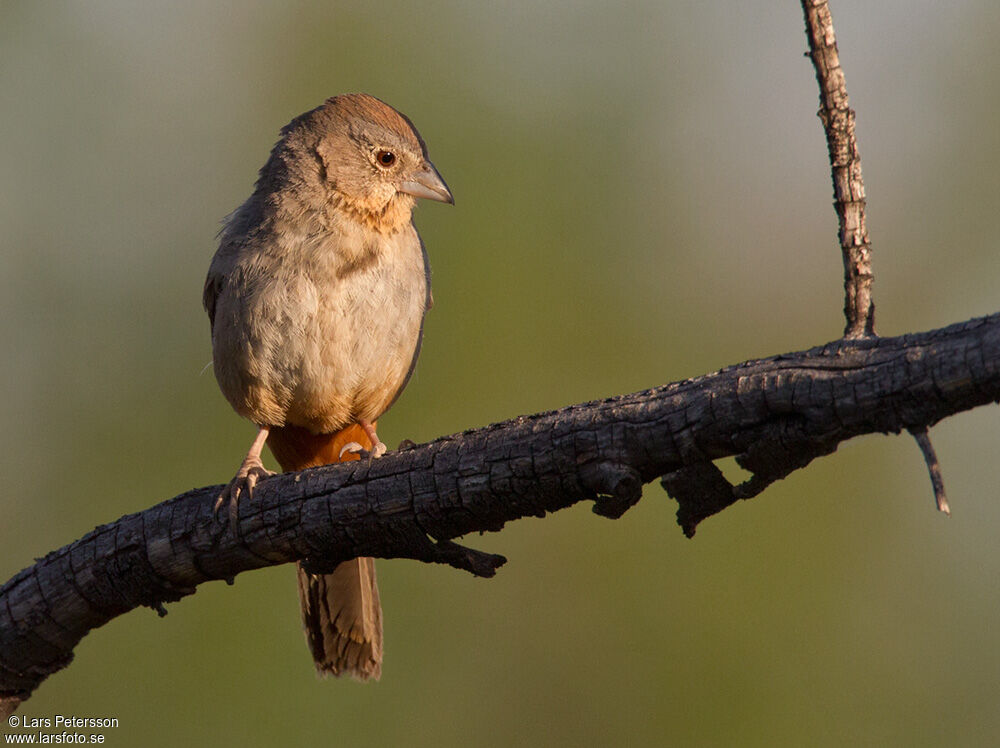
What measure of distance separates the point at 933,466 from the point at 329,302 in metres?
3.18

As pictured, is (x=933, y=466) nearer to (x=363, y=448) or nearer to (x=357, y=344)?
(x=357, y=344)

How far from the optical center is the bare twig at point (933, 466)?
2.70m

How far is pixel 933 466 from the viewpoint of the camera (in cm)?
276

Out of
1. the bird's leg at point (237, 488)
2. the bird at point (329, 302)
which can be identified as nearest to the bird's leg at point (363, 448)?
the bird at point (329, 302)

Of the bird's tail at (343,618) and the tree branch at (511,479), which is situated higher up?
the bird's tail at (343,618)

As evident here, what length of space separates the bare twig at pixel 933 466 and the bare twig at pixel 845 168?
38cm

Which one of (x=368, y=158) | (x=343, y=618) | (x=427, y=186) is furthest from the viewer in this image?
(x=427, y=186)

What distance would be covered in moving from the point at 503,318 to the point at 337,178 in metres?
3.99

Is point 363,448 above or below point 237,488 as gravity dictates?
above

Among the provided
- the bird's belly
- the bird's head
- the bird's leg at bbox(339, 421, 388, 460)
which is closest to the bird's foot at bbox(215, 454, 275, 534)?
the bird's belly

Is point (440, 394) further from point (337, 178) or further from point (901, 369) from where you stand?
point (901, 369)

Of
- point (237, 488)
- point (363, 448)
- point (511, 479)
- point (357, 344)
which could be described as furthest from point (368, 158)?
point (511, 479)

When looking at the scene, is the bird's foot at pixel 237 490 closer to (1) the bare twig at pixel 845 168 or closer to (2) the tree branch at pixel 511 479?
(2) the tree branch at pixel 511 479

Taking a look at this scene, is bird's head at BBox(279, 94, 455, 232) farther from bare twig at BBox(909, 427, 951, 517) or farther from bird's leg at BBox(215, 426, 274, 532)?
bare twig at BBox(909, 427, 951, 517)
